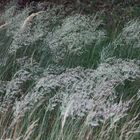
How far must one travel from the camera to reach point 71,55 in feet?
17.2

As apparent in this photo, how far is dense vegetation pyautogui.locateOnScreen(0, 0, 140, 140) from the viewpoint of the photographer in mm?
3174

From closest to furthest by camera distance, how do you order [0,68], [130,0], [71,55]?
[0,68]
[71,55]
[130,0]

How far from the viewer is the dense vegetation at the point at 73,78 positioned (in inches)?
125

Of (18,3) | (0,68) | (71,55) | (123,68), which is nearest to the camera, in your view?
(123,68)

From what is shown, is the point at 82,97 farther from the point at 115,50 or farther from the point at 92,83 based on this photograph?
the point at 115,50

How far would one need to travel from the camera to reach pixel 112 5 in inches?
342

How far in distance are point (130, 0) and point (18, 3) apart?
2.20m

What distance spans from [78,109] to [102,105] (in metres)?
0.16

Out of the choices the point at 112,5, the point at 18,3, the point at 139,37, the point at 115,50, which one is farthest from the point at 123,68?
the point at 18,3

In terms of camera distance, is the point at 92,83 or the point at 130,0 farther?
the point at 130,0

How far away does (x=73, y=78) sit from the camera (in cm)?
354

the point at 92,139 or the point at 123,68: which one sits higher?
the point at 123,68

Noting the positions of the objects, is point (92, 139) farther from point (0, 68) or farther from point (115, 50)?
point (115, 50)

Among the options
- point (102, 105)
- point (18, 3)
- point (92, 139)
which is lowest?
point (92, 139)
